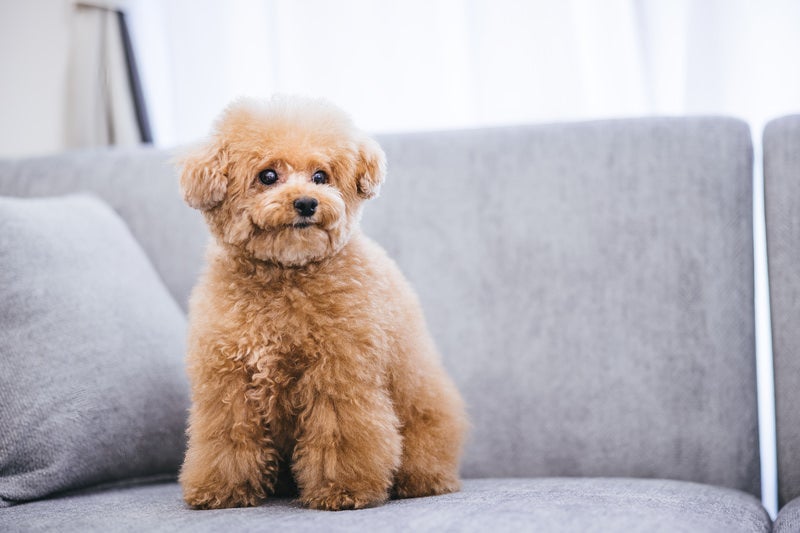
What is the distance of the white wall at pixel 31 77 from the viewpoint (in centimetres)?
210

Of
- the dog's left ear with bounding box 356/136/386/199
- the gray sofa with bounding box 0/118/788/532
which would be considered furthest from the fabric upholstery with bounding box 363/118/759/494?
the dog's left ear with bounding box 356/136/386/199

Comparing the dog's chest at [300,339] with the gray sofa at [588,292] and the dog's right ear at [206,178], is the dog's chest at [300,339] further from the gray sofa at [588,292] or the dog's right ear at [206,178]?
the gray sofa at [588,292]

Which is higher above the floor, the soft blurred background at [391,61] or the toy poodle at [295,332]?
the soft blurred background at [391,61]

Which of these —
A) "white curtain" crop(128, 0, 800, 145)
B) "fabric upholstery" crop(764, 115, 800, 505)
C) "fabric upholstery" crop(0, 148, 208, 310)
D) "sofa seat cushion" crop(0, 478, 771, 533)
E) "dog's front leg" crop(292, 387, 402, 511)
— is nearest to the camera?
"sofa seat cushion" crop(0, 478, 771, 533)

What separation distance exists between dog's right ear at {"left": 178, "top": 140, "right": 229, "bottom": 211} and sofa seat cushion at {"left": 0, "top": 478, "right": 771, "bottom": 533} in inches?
16.2

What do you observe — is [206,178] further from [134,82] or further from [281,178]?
[134,82]

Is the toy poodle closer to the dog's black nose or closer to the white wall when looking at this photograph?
the dog's black nose

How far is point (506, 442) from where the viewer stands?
4.51 feet

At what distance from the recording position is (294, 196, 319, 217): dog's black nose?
93 cm

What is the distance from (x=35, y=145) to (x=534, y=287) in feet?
5.09

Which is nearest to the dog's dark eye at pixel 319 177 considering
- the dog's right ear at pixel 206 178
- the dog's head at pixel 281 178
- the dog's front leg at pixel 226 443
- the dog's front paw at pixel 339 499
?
the dog's head at pixel 281 178

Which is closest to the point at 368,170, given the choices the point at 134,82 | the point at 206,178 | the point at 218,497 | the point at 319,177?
the point at 319,177

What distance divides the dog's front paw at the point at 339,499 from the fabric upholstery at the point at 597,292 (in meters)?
0.46

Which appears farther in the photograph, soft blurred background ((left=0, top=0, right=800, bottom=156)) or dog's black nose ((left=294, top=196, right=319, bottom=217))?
soft blurred background ((left=0, top=0, right=800, bottom=156))
